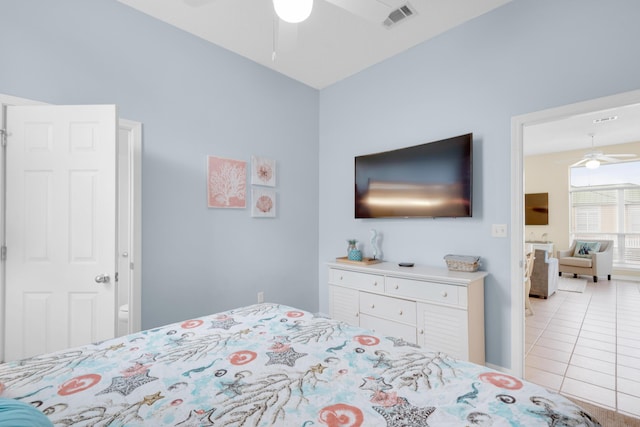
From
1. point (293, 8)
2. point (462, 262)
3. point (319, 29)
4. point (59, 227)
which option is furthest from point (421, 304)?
point (59, 227)

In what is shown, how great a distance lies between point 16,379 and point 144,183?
1709 mm

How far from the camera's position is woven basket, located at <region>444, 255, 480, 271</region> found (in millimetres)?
2490

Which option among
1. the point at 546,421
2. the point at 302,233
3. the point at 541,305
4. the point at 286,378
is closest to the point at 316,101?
the point at 302,233

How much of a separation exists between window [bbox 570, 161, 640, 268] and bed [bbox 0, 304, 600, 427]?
785 centimetres

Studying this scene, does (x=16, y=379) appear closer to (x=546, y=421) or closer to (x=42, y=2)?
(x=546, y=421)

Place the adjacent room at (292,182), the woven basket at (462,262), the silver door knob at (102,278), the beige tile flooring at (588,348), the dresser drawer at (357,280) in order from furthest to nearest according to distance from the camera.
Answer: the dresser drawer at (357,280), the woven basket at (462,262), the beige tile flooring at (588,348), the silver door knob at (102,278), the adjacent room at (292,182)

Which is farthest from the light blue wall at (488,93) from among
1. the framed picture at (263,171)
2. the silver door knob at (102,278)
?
the silver door knob at (102,278)

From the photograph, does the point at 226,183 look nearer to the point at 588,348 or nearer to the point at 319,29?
the point at 319,29

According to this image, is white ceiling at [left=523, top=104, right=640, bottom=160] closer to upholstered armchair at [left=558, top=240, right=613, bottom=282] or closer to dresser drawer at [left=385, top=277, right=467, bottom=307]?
upholstered armchair at [left=558, top=240, right=613, bottom=282]

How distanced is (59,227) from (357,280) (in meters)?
2.34

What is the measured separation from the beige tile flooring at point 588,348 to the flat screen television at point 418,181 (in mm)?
1521

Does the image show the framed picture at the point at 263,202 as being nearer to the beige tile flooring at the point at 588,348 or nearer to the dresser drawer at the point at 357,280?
the dresser drawer at the point at 357,280

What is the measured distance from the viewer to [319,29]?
2727 mm

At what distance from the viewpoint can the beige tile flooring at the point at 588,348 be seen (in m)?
2.26
